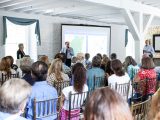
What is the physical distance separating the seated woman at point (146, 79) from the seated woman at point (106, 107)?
11.4 feet

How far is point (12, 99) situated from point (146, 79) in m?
3.28

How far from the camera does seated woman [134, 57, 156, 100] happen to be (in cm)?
484

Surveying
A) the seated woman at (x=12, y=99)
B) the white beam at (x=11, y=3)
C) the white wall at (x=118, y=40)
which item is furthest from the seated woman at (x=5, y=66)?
the white wall at (x=118, y=40)

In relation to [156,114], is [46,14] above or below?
above

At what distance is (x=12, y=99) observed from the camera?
1910 millimetres

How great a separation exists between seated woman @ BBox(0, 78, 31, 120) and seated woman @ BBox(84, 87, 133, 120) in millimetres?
692

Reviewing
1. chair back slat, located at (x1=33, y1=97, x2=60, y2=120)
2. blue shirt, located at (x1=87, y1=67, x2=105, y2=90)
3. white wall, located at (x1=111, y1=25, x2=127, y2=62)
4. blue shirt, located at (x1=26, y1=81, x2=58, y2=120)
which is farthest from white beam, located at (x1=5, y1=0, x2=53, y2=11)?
white wall, located at (x1=111, y1=25, x2=127, y2=62)

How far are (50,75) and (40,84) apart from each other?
1.25m

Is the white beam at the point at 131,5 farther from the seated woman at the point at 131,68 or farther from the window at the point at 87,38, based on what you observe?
the window at the point at 87,38

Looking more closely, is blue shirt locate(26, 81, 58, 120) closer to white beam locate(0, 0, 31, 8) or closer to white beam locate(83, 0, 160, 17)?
white beam locate(83, 0, 160, 17)

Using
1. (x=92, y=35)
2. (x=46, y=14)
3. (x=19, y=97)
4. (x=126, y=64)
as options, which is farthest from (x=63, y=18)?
(x=19, y=97)

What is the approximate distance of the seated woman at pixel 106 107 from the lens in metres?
1.32

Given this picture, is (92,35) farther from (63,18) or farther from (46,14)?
(46,14)

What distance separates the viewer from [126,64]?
6.55m
